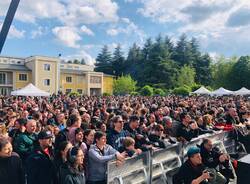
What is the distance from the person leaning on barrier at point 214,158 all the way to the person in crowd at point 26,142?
3.43 meters

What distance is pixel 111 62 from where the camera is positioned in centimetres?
9156

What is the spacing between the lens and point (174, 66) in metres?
72.5

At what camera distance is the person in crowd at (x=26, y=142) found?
5077 millimetres

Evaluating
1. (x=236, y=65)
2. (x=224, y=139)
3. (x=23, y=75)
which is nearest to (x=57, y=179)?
(x=224, y=139)

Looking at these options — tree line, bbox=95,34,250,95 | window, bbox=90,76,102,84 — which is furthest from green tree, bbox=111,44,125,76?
window, bbox=90,76,102,84

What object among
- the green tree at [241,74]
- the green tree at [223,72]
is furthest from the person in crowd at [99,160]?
the green tree at [223,72]

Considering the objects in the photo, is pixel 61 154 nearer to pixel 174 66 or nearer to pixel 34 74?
pixel 34 74

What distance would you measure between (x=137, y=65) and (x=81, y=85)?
2051cm

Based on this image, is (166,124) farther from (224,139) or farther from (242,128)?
(242,128)

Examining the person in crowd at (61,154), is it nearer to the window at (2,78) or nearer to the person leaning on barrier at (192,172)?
the person leaning on barrier at (192,172)

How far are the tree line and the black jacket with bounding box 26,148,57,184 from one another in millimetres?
52337

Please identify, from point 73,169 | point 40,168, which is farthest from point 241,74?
point 40,168

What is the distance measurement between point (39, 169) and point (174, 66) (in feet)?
230

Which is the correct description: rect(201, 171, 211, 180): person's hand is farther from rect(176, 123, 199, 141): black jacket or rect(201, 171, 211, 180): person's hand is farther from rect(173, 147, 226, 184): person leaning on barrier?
rect(176, 123, 199, 141): black jacket
